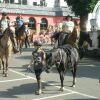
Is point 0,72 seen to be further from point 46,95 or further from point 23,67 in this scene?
point 46,95

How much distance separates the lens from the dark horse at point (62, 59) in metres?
13.0

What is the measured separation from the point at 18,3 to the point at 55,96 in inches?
1878

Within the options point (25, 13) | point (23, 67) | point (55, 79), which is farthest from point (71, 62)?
point (25, 13)

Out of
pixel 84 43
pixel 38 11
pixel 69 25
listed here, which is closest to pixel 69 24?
pixel 69 25

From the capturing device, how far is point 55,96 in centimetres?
1319

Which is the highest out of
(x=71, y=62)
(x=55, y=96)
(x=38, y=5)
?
(x=38, y=5)

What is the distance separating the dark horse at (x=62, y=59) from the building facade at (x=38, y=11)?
43601mm

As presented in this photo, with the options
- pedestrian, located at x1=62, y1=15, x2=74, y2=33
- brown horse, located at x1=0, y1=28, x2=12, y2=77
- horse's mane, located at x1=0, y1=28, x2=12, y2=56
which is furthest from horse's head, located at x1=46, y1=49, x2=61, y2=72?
horse's mane, located at x1=0, y1=28, x2=12, y2=56

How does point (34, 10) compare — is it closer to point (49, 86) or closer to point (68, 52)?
point (49, 86)

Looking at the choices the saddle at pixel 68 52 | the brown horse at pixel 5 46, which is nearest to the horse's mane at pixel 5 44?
the brown horse at pixel 5 46

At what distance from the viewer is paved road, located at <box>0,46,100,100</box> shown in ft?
43.2

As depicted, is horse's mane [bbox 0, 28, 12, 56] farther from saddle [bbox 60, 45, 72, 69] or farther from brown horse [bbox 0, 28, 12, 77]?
saddle [bbox 60, 45, 72, 69]

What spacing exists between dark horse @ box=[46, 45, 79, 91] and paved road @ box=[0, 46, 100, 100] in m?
0.54

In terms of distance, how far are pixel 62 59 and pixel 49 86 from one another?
170 cm
